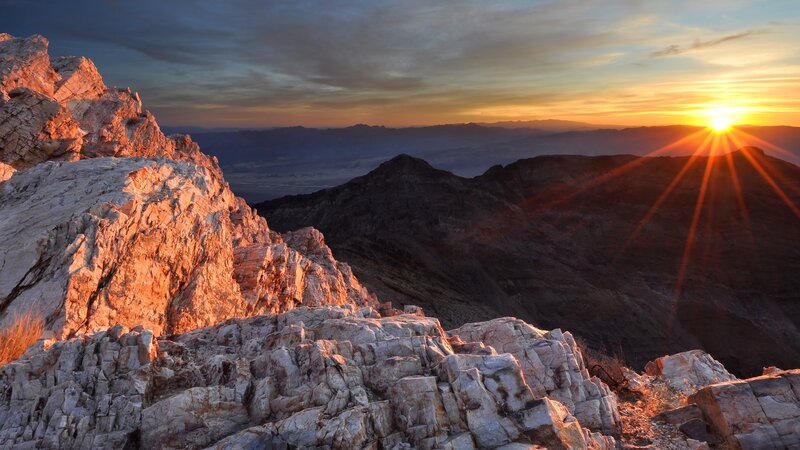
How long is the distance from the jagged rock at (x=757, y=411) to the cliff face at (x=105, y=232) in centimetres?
1119

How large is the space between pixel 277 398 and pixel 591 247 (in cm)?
8023

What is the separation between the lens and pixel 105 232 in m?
10.5

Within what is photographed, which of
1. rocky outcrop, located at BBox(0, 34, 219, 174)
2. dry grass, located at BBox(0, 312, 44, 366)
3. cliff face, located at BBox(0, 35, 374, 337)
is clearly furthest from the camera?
rocky outcrop, located at BBox(0, 34, 219, 174)

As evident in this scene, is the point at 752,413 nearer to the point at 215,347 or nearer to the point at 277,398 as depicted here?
the point at 277,398

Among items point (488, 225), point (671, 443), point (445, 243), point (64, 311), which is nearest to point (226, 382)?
point (64, 311)

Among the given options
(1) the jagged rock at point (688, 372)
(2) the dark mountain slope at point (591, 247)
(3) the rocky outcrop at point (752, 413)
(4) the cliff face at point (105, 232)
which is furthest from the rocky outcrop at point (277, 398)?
(2) the dark mountain slope at point (591, 247)

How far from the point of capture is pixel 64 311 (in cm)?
899

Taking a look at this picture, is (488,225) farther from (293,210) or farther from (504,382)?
(504,382)

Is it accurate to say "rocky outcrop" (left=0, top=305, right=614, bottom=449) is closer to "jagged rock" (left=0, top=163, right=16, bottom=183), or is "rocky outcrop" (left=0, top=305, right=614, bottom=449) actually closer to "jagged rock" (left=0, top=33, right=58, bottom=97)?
"jagged rock" (left=0, top=163, right=16, bottom=183)

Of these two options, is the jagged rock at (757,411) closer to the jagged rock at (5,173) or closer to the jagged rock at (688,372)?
the jagged rock at (688,372)

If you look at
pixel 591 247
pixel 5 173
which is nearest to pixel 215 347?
pixel 5 173

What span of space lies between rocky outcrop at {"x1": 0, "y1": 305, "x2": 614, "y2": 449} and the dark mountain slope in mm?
36832

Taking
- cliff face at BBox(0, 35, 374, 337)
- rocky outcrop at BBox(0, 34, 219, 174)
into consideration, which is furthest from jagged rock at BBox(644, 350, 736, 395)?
rocky outcrop at BBox(0, 34, 219, 174)

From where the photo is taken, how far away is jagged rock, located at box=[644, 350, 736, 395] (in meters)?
14.0
